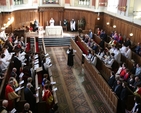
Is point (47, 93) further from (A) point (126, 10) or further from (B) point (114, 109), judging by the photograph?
(A) point (126, 10)

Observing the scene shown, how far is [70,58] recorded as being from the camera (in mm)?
14305

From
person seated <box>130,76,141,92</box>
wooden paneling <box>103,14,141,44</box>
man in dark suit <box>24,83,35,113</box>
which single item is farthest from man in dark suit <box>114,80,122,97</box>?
wooden paneling <box>103,14,141,44</box>

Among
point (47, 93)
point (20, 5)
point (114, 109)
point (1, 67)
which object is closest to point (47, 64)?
point (1, 67)

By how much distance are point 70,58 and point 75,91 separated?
3615mm

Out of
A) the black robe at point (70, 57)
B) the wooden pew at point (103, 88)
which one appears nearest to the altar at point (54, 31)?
the black robe at point (70, 57)

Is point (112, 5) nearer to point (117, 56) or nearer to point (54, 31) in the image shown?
point (54, 31)

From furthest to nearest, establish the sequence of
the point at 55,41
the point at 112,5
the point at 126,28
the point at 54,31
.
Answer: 1. the point at 54,31
2. the point at 55,41
3. the point at 112,5
4. the point at 126,28

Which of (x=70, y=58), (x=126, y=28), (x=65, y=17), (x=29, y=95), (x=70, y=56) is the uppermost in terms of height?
(x=65, y=17)

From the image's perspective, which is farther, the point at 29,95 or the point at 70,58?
the point at 70,58

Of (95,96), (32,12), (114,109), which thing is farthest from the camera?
(32,12)

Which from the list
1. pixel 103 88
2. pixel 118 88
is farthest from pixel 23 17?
pixel 118 88

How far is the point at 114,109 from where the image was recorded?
29.2 feet

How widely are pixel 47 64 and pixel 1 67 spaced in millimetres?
2241

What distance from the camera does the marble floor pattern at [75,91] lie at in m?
9.59
